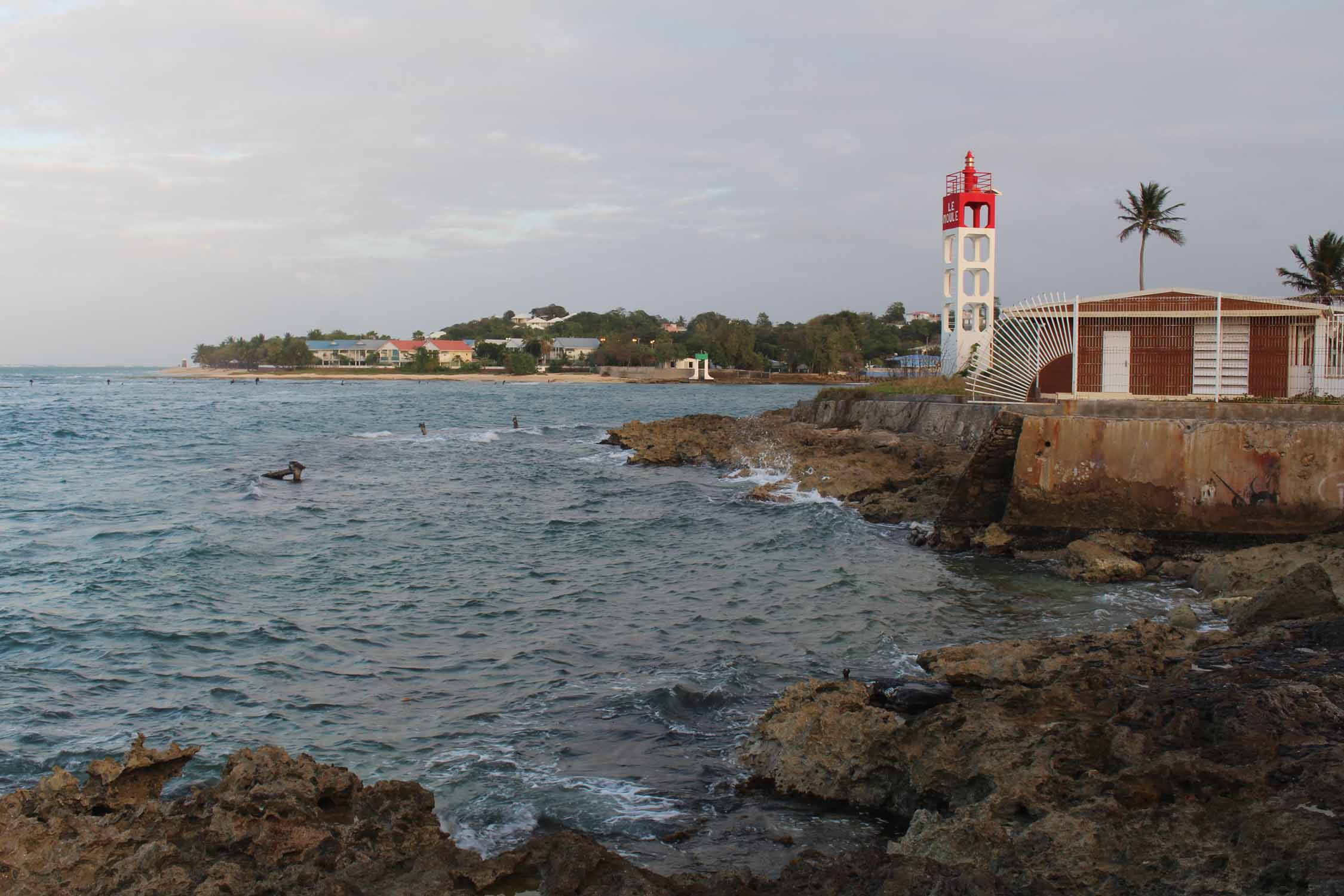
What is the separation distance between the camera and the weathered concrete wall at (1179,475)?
13117 mm

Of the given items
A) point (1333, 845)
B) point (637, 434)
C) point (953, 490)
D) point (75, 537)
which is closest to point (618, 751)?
point (1333, 845)

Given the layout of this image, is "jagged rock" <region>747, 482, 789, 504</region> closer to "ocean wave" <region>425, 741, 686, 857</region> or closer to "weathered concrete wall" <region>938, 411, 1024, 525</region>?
"weathered concrete wall" <region>938, 411, 1024, 525</region>

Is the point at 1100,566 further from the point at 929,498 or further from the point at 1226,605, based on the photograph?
the point at 929,498

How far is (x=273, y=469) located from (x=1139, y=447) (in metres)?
23.4

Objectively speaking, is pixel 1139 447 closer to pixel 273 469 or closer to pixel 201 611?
pixel 201 611

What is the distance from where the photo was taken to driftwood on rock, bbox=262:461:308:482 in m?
25.4

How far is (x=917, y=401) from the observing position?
28.2 m

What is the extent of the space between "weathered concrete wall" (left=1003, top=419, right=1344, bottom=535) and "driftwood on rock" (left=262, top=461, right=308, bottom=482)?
18.6 metres

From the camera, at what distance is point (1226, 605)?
34.7 feet

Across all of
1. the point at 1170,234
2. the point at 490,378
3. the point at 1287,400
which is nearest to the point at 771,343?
the point at 490,378

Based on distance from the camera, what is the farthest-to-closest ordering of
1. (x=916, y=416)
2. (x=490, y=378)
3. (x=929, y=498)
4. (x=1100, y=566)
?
(x=490, y=378), (x=916, y=416), (x=929, y=498), (x=1100, y=566)

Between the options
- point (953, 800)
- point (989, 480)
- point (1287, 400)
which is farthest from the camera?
point (1287, 400)

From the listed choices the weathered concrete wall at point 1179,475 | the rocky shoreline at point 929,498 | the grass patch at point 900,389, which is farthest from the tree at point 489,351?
the weathered concrete wall at point 1179,475

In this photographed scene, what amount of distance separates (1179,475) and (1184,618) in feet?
14.7
